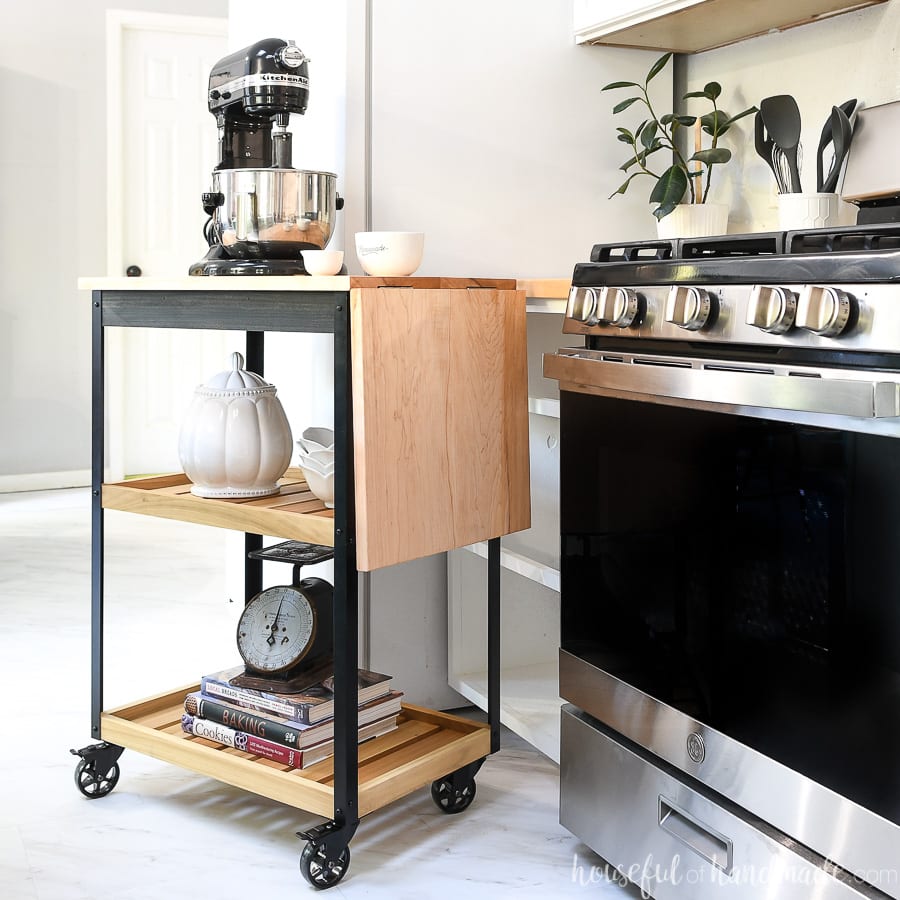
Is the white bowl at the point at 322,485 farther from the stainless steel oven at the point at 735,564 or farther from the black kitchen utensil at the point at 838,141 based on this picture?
the black kitchen utensil at the point at 838,141

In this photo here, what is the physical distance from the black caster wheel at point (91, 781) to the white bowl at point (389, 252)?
975 mm

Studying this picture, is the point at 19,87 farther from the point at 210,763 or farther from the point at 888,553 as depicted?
the point at 888,553

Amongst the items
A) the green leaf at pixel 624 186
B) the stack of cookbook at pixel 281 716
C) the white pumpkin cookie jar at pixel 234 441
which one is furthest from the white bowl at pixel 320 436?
the green leaf at pixel 624 186

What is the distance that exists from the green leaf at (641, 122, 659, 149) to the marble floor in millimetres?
1236

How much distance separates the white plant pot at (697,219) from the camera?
2191 millimetres

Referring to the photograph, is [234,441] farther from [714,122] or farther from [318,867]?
[714,122]

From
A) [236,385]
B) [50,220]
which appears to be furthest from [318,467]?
[50,220]

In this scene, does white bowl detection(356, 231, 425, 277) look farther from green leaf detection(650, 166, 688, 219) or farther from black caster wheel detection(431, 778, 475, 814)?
black caster wheel detection(431, 778, 475, 814)

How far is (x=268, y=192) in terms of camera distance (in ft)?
6.00

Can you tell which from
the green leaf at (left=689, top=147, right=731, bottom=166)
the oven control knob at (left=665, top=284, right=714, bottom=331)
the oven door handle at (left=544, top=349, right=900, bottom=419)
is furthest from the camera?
the green leaf at (left=689, top=147, right=731, bottom=166)

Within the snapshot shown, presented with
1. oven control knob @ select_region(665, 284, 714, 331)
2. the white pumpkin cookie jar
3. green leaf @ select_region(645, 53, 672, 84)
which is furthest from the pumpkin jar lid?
green leaf @ select_region(645, 53, 672, 84)

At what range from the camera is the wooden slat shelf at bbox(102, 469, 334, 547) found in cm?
165

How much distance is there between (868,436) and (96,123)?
Answer: 4568 mm

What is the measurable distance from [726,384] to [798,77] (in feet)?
3.67
